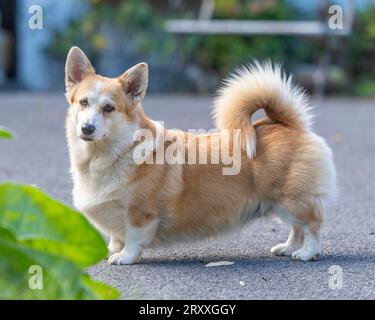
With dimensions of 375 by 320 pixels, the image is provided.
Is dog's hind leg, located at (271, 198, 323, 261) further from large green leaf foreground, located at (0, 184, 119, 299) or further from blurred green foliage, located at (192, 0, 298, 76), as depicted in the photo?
blurred green foliage, located at (192, 0, 298, 76)

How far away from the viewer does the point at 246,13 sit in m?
14.0

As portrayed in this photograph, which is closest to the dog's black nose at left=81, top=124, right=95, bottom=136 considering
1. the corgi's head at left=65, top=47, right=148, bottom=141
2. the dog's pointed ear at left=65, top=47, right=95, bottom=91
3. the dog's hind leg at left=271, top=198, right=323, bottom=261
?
the corgi's head at left=65, top=47, right=148, bottom=141

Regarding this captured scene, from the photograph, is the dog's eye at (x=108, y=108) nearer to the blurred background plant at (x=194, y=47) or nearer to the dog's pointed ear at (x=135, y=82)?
the dog's pointed ear at (x=135, y=82)

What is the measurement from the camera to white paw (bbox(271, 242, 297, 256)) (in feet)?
13.6

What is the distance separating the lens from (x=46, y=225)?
1914 millimetres

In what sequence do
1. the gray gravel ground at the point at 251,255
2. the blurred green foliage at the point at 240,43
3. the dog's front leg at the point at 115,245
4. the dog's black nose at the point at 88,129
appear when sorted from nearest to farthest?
the gray gravel ground at the point at 251,255 → the dog's black nose at the point at 88,129 → the dog's front leg at the point at 115,245 → the blurred green foliage at the point at 240,43

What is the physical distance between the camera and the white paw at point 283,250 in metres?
4.15

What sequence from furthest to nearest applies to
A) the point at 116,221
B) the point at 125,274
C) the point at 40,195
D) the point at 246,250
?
the point at 246,250
the point at 116,221
the point at 125,274
the point at 40,195

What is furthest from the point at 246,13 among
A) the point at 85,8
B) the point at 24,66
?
the point at 24,66

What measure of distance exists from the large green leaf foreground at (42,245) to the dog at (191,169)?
1758 mm

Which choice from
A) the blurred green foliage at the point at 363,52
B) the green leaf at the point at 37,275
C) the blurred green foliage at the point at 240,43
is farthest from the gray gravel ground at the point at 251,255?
the blurred green foliage at the point at 363,52

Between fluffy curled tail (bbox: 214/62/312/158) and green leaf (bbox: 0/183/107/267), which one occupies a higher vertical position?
fluffy curled tail (bbox: 214/62/312/158)

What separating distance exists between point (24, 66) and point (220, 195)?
1057cm

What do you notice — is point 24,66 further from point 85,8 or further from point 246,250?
point 246,250
